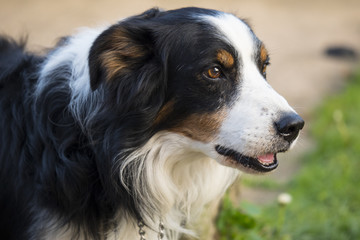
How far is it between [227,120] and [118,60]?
0.63m

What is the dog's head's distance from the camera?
7.93 ft

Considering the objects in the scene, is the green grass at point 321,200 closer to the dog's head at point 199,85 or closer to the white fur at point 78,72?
the dog's head at point 199,85

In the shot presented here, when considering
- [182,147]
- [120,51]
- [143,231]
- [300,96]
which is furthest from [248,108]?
[300,96]

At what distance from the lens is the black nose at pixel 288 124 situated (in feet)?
7.72

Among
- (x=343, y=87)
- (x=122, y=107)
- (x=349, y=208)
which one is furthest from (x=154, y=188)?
(x=343, y=87)

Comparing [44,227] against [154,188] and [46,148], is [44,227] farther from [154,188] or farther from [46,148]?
[154,188]

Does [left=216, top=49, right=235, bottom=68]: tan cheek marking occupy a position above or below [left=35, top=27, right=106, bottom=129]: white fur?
above

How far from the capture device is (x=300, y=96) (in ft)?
22.9

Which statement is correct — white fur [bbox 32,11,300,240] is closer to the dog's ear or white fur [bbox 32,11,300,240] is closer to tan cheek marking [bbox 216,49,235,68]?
tan cheek marking [bbox 216,49,235,68]

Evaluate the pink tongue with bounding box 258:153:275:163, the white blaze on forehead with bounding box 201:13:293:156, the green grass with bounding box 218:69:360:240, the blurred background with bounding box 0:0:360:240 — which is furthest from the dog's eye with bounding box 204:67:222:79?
the green grass with bounding box 218:69:360:240

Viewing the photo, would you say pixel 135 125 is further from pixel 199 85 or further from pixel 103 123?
pixel 199 85

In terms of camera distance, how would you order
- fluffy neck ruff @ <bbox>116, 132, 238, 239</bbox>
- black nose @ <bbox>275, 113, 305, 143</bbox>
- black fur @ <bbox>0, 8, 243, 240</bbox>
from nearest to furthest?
black nose @ <bbox>275, 113, 305, 143</bbox>, black fur @ <bbox>0, 8, 243, 240</bbox>, fluffy neck ruff @ <bbox>116, 132, 238, 239</bbox>

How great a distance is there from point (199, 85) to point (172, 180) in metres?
0.60

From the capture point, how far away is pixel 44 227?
8.57 feet
